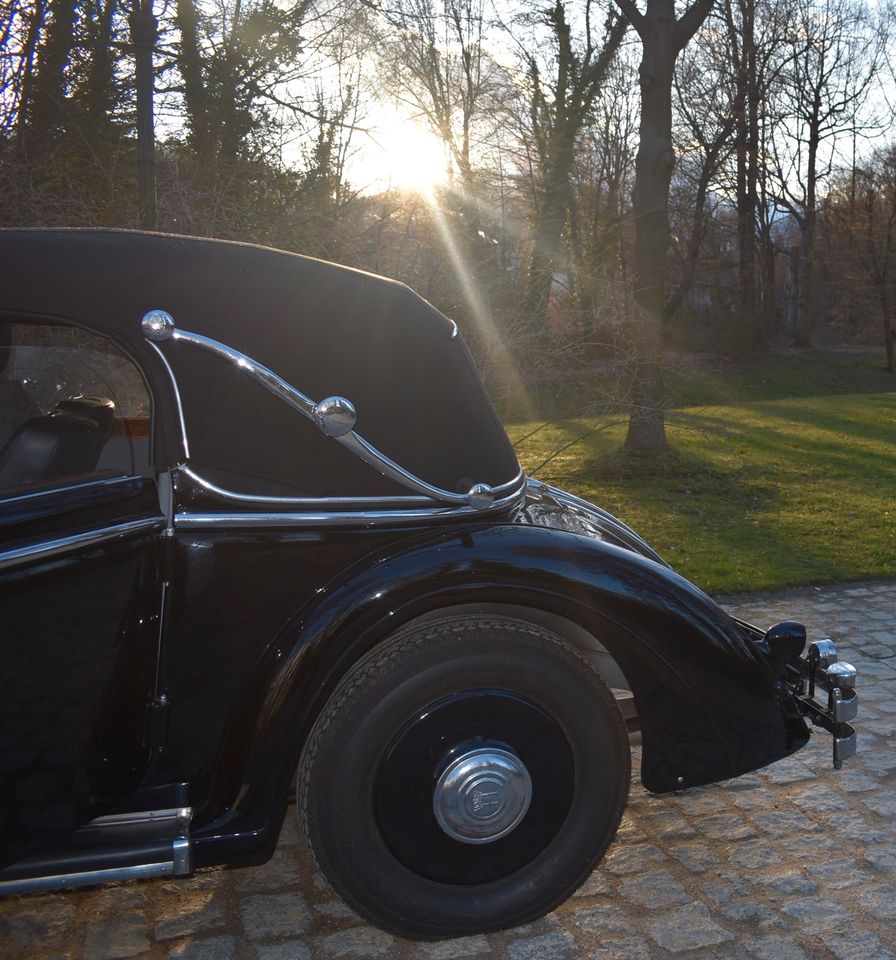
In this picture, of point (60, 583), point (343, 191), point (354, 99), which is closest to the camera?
point (60, 583)

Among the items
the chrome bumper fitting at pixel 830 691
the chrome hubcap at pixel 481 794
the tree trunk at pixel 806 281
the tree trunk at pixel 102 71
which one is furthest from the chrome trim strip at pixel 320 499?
the tree trunk at pixel 806 281

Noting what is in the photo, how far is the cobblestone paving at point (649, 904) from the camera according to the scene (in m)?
2.62

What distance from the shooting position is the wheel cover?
8.16 ft

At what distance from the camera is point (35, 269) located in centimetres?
228

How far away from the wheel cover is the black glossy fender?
0.26m

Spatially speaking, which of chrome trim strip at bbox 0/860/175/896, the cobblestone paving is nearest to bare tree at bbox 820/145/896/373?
the cobblestone paving

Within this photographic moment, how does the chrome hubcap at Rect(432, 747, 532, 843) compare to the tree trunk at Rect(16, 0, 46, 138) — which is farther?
the tree trunk at Rect(16, 0, 46, 138)

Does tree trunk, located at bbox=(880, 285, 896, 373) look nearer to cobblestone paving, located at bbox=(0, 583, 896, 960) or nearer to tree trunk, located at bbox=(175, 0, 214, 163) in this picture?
tree trunk, located at bbox=(175, 0, 214, 163)

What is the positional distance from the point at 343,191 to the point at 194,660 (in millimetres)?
7719

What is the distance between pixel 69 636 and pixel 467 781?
1.06m

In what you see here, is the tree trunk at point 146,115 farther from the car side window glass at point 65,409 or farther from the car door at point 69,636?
the car door at point 69,636

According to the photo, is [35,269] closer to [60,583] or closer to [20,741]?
[60,583]

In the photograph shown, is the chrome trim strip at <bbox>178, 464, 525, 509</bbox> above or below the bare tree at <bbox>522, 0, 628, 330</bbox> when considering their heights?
below

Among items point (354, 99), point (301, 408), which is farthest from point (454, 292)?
point (301, 408)
